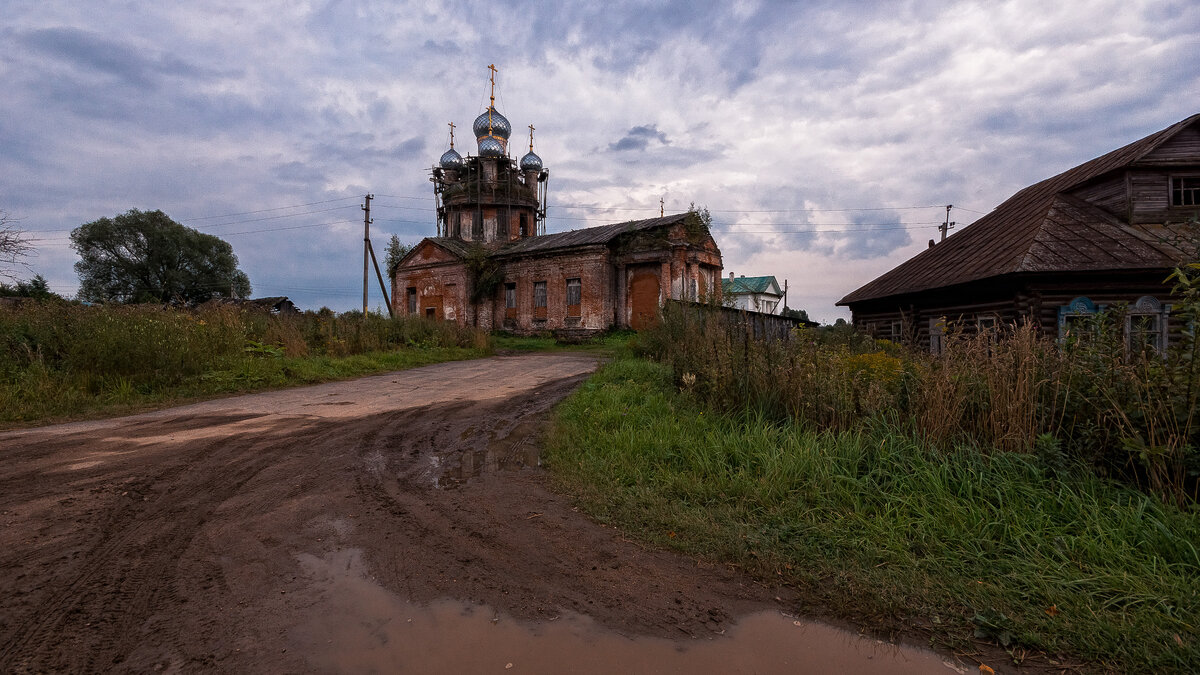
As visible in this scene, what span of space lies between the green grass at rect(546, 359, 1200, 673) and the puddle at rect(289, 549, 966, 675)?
34cm

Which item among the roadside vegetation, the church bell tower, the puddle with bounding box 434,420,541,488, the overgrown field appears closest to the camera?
the roadside vegetation

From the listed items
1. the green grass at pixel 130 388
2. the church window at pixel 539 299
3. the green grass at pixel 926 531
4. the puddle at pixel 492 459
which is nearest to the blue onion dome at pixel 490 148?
the church window at pixel 539 299

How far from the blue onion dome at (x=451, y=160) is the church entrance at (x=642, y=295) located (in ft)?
69.2

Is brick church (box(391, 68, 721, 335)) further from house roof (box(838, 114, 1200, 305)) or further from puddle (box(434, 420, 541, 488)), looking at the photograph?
puddle (box(434, 420, 541, 488))

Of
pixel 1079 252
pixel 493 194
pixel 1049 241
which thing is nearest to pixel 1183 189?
pixel 1079 252

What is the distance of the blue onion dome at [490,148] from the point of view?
37.9 metres

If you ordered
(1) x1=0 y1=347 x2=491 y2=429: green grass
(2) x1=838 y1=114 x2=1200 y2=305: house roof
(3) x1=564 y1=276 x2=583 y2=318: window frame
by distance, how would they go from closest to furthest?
(1) x1=0 y1=347 x2=491 y2=429: green grass
(2) x1=838 y1=114 x2=1200 y2=305: house roof
(3) x1=564 y1=276 x2=583 y2=318: window frame

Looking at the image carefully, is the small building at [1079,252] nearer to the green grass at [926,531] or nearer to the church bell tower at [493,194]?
the green grass at [926,531]

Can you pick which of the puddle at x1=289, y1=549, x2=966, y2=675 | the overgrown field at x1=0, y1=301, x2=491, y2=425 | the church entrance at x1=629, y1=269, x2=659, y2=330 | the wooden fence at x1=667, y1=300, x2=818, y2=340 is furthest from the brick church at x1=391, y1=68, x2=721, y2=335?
→ the puddle at x1=289, y1=549, x2=966, y2=675

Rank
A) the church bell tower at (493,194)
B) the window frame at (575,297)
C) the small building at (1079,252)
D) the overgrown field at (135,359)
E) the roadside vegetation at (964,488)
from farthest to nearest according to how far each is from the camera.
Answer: the church bell tower at (493,194) < the window frame at (575,297) < the small building at (1079,252) < the overgrown field at (135,359) < the roadside vegetation at (964,488)

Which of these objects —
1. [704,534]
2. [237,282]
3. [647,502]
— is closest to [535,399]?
[647,502]

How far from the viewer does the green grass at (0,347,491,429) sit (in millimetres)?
7492

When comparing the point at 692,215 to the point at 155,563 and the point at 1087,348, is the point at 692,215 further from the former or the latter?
the point at 155,563

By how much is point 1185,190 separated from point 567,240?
22938 mm
